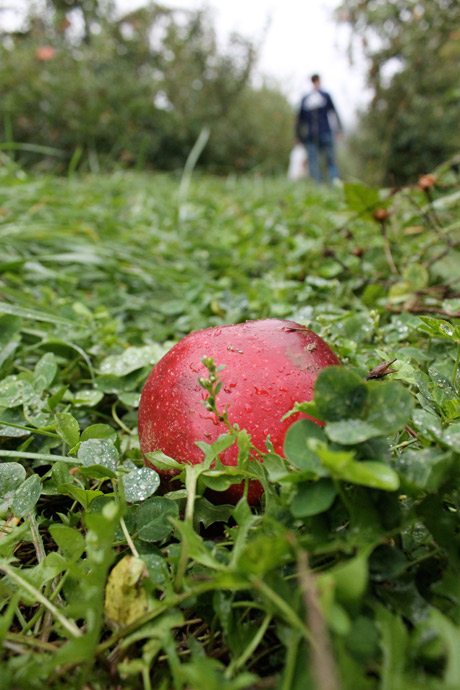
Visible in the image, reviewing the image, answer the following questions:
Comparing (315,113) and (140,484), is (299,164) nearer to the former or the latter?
(315,113)

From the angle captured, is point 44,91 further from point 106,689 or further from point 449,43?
point 106,689

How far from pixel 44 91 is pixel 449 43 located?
6.41 metres

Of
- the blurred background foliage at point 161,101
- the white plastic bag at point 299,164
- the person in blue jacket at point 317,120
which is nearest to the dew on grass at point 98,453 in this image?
the blurred background foliage at point 161,101

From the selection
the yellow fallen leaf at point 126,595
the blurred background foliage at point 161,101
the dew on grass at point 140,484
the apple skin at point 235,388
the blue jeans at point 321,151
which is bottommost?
the yellow fallen leaf at point 126,595

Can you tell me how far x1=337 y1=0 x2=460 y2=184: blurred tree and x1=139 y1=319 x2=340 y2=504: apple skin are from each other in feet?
3.98

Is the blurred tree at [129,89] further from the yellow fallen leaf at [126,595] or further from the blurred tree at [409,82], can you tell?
the yellow fallen leaf at [126,595]

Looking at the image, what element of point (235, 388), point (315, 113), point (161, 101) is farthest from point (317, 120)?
point (235, 388)

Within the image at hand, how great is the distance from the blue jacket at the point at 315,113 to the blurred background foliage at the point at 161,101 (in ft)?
2.81

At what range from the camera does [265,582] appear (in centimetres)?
58

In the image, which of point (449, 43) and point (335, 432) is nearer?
point (335, 432)

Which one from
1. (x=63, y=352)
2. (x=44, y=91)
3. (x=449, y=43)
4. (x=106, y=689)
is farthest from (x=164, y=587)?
(x=44, y=91)

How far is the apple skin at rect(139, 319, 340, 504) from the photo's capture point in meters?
0.84

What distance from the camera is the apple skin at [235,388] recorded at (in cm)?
84

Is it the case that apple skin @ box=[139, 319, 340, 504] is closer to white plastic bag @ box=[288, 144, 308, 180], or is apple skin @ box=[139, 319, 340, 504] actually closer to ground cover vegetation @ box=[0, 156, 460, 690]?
ground cover vegetation @ box=[0, 156, 460, 690]
